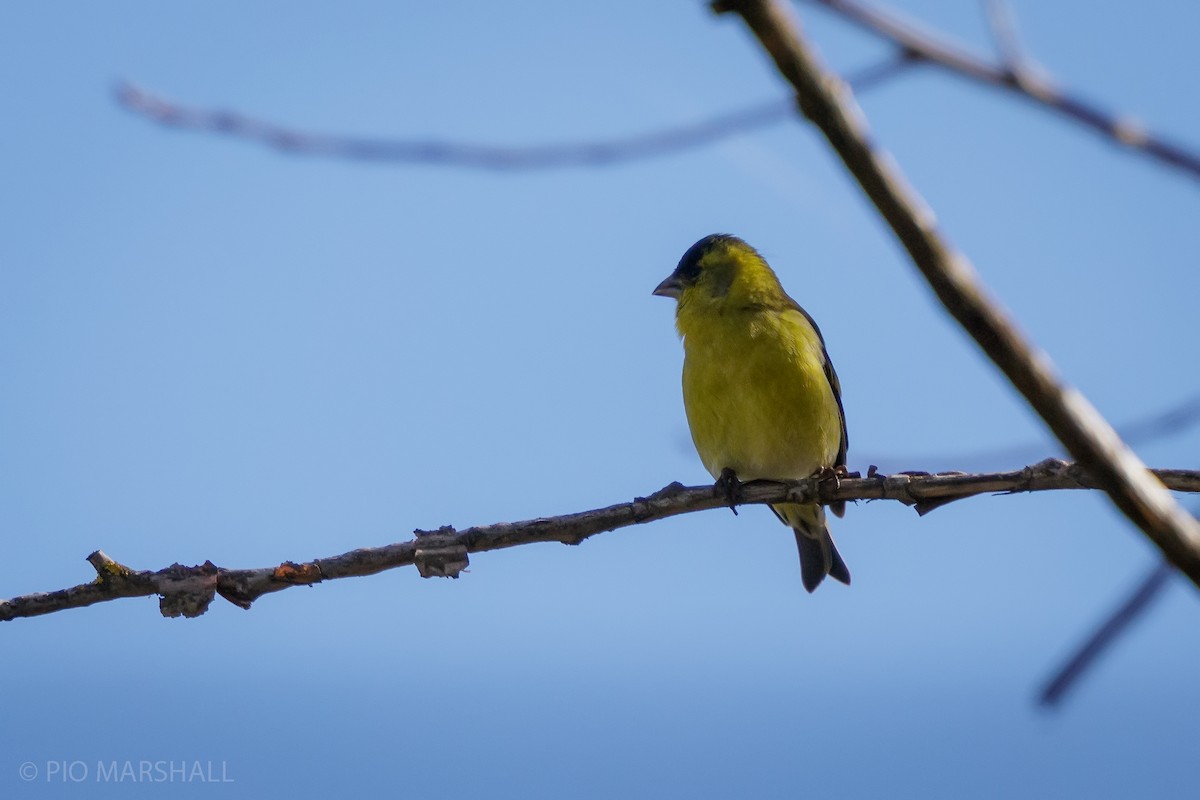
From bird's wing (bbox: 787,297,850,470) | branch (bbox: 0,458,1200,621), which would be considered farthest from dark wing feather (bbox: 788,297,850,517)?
branch (bbox: 0,458,1200,621)

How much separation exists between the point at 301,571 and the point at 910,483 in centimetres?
160

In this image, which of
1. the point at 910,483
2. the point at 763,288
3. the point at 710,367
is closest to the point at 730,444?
the point at 710,367

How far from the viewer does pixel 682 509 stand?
3631 mm

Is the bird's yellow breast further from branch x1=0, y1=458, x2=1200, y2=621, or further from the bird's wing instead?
branch x1=0, y1=458, x2=1200, y2=621

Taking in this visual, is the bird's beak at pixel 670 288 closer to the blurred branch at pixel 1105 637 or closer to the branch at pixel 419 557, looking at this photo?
the branch at pixel 419 557

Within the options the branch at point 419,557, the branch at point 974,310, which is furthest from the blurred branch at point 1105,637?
the branch at point 419,557

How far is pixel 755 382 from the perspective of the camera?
5.45 m

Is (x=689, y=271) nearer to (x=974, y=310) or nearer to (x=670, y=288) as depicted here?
(x=670, y=288)

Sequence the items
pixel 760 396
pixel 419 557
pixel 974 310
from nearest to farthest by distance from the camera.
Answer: pixel 974 310 < pixel 419 557 < pixel 760 396

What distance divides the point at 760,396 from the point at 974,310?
456 centimetres

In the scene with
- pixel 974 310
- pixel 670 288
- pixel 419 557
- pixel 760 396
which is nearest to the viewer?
pixel 974 310

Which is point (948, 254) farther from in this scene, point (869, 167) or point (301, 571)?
point (301, 571)

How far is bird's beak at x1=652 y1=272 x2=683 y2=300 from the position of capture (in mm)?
6234

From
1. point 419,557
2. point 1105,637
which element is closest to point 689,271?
point 419,557
